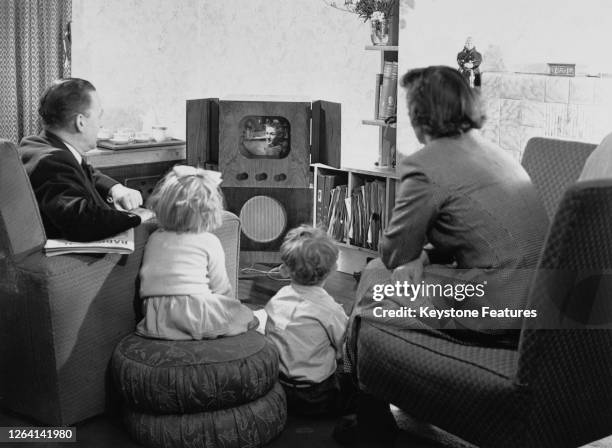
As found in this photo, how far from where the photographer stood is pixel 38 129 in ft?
15.3

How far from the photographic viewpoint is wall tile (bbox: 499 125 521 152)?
3777 mm

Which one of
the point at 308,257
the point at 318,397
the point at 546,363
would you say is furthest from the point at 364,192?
the point at 546,363

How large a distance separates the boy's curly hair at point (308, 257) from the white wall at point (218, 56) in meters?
1.99

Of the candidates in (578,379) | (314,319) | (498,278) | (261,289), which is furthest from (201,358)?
(261,289)

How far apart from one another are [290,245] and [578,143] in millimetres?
952

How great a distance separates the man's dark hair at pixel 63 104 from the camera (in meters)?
2.82

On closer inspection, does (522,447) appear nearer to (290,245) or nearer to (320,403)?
(320,403)

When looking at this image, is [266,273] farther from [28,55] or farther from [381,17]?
[28,55]

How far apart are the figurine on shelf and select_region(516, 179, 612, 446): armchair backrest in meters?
1.99

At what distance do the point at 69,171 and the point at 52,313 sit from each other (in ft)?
1.45

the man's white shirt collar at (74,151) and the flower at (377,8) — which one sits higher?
the flower at (377,8)

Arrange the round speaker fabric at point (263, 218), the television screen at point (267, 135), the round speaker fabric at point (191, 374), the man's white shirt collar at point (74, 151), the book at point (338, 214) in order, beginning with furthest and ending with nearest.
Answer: the book at point (338, 214) → the round speaker fabric at point (263, 218) → the television screen at point (267, 135) → the man's white shirt collar at point (74, 151) → the round speaker fabric at point (191, 374)

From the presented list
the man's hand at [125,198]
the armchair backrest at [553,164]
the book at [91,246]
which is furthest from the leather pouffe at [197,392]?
the armchair backrest at [553,164]

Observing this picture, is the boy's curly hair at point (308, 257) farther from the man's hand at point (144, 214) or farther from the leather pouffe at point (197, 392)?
the man's hand at point (144, 214)
